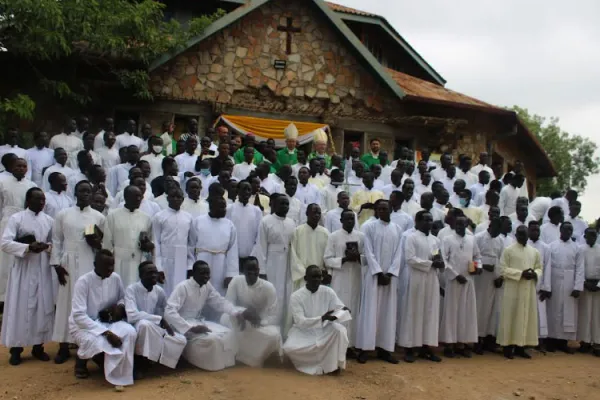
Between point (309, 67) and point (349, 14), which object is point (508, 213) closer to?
point (309, 67)

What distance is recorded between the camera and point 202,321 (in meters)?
7.47

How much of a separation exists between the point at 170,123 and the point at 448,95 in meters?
6.90

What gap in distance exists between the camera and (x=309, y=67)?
15570 millimetres

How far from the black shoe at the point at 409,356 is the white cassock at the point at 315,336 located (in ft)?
3.95

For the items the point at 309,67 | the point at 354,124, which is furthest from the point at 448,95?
the point at 309,67

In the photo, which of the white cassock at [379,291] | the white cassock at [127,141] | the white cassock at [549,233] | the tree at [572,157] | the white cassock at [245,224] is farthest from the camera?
the tree at [572,157]

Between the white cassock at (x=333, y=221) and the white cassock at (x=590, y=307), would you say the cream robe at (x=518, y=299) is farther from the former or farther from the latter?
the white cassock at (x=333, y=221)

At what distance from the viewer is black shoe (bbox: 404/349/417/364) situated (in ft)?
27.6

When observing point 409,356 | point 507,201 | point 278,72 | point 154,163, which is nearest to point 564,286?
point 507,201

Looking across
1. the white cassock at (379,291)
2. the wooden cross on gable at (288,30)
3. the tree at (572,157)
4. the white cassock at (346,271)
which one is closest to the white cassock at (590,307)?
the white cassock at (379,291)

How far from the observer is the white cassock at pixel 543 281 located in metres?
9.63

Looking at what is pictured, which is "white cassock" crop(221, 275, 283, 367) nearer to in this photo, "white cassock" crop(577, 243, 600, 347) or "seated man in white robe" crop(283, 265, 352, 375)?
"seated man in white robe" crop(283, 265, 352, 375)

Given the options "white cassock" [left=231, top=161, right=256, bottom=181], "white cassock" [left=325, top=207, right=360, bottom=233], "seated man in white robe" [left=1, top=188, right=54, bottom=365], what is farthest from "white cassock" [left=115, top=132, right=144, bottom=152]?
"seated man in white robe" [left=1, top=188, right=54, bottom=365]

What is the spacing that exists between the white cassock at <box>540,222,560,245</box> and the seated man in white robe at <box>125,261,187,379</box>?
617cm
